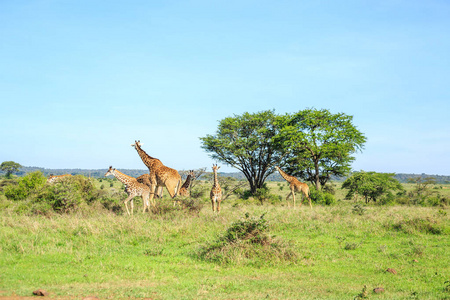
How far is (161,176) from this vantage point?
50.4 ft

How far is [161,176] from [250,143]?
827 inches

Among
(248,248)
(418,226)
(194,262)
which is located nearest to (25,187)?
(194,262)

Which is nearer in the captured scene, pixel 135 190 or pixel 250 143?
pixel 135 190

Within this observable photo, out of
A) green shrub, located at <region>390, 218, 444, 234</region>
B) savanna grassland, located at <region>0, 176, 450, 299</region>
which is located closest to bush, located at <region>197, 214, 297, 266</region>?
savanna grassland, located at <region>0, 176, 450, 299</region>

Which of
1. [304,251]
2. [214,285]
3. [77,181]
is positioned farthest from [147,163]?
[214,285]

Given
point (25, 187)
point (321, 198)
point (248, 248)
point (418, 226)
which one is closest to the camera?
point (248, 248)

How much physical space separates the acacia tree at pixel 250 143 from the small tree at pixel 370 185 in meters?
7.30

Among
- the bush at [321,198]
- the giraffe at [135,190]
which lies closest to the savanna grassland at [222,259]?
the giraffe at [135,190]

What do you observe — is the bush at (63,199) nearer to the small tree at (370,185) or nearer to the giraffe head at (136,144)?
the giraffe head at (136,144)

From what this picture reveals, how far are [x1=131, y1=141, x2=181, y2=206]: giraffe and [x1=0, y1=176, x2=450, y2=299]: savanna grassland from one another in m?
1.76

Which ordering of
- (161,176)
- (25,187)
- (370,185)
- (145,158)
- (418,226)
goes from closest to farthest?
(418,226) → (161,176) → (145,158) → (25,187) → (370,185)

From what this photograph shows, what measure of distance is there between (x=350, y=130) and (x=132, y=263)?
91.2ft

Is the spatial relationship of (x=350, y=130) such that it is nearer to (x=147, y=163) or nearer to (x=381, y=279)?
(x=147, y=163)

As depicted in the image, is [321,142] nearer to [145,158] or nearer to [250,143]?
[250,143]
